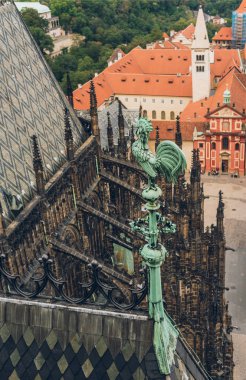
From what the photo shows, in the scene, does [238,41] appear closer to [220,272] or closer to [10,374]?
[220,272]

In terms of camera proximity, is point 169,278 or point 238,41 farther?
point 238,41

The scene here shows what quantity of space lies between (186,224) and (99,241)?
5933 mm

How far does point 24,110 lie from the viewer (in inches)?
1296

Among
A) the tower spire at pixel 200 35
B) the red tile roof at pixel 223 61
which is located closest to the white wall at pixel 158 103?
the tower spire at pixel 200 35

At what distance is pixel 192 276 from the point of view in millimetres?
34500

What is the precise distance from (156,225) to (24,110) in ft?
69.5

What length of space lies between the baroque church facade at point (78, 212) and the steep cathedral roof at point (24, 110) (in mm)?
72

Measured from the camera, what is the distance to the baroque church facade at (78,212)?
29.5m

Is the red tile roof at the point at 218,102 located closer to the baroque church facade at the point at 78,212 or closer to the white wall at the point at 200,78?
the white wall at the point at 200,78

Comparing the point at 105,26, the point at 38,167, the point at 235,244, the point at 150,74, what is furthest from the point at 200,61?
the point at 105,26

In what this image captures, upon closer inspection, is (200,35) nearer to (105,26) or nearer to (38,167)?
(38,167)

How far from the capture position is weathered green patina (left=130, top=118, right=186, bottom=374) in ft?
42.1

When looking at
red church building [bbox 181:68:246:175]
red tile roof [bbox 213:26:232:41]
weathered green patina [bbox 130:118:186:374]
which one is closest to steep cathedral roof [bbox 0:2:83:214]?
weathered green patina [bbox 130:118:186:374]

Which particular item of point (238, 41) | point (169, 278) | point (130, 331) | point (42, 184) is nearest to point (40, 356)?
point (130, 331)
